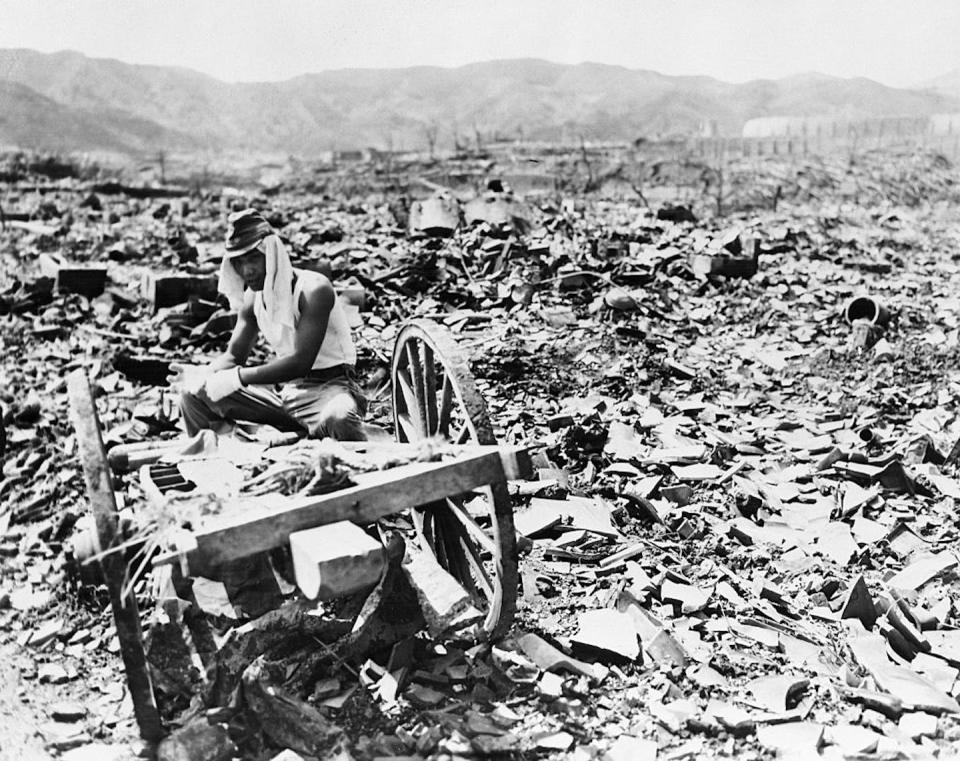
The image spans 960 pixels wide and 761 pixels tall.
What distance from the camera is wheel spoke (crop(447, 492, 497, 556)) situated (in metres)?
3.07

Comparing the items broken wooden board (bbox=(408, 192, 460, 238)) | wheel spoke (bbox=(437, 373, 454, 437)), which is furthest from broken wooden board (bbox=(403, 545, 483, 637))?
broken wooden board (bbox=(408, 192, 460, 238))

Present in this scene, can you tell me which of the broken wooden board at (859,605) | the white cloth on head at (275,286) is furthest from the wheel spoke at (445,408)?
the broken wooden board at (859,605)

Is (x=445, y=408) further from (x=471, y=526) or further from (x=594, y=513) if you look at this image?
(x=594, y=513)

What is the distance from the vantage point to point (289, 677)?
9.80 ft

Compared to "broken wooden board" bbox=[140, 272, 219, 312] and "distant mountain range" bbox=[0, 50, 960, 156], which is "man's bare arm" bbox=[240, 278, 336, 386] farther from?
"distant mountain range" bbox=[0, 50, 960, 156]

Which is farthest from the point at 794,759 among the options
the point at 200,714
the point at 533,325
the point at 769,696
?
the point at 533,325

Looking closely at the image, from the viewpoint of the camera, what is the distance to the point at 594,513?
14.8 ft

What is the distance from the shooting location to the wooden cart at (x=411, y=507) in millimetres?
2459

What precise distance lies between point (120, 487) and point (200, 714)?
7.65 ft

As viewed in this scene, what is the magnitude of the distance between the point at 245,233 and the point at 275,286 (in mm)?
291

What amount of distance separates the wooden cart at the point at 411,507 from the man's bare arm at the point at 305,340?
1.38 ft

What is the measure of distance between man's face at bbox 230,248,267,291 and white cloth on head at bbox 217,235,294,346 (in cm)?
3

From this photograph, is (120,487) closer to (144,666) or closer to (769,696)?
(144,666)

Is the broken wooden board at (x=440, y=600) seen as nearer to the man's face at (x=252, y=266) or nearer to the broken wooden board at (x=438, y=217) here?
the man's face at (x=252, y=266)
